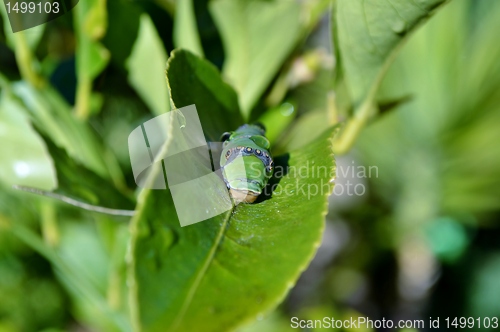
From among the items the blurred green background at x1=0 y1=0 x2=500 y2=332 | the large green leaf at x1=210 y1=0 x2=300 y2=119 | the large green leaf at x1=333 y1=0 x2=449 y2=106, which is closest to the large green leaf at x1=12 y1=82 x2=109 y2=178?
the blurred green background at x1=0 y1=0 x2=500 y2=332

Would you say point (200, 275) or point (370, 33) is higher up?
point (370, 33)

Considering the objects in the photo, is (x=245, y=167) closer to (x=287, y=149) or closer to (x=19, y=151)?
(x=287, y=149)

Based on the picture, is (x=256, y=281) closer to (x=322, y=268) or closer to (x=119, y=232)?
(x=119, y=232)

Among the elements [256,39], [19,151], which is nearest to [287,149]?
[256,39]

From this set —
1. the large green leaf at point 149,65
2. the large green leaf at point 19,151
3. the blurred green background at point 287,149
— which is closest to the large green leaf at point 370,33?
the blurred green background at point 287,149

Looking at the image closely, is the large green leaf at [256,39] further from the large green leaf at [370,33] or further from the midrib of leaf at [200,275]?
the midrib of leaf at [200,275]

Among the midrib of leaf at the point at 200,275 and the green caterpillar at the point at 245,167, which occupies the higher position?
the green caterpillar at the point at 245,167

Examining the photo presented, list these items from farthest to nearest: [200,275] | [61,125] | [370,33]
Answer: [61,125]
[370,33]
[200,275]

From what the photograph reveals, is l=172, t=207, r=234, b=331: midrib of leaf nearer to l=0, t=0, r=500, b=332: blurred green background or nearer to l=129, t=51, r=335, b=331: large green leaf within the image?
l=129, t=51, r=335, b=331: large green leaf
